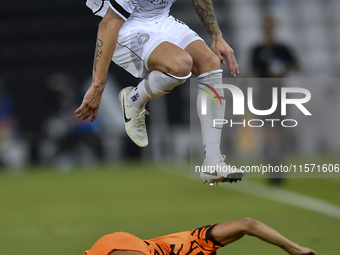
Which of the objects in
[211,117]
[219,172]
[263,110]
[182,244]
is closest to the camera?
[219,172]

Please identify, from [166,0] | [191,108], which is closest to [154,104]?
[191,108]

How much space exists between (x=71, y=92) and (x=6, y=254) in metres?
6.42

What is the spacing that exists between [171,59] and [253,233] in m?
1.90

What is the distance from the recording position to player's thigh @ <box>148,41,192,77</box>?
3.72m

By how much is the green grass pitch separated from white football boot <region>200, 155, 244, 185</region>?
371cm

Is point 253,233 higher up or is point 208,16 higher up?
point 208,16

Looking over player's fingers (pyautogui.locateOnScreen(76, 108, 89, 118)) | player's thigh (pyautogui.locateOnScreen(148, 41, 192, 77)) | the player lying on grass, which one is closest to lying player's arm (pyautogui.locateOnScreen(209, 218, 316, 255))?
the player lying on grass

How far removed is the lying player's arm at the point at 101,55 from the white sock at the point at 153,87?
0.34 m

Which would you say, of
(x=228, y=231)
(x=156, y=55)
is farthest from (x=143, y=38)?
(x=228, y=231)

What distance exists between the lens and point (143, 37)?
392 cm

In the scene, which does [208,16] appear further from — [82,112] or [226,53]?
[82,112]

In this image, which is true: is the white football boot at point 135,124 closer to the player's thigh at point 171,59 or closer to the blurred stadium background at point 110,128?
the player's thigh at point 171,59

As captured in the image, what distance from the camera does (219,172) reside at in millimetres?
3703

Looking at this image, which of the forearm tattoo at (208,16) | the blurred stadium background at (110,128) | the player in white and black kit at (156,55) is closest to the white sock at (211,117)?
the player in white and black kit at (156,55)
